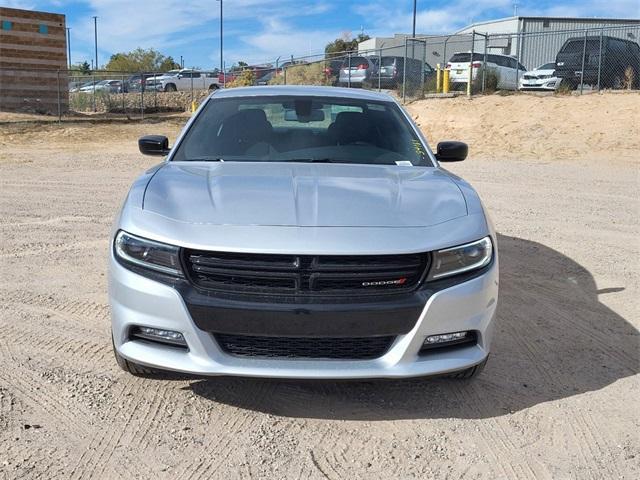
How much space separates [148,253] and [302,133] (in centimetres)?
192

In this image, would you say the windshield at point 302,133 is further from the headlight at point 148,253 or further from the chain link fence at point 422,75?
the chain link fence at point 422,75

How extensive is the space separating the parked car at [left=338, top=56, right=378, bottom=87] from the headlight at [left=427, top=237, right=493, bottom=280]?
23.4 m

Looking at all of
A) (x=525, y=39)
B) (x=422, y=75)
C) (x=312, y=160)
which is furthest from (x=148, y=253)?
(x=525, y=39)

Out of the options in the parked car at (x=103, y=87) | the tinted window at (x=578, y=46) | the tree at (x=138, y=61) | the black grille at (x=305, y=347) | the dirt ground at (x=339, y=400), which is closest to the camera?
the dirt ground at (x=339, y=400)

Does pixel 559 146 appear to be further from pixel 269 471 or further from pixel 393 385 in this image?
pixel 269 471

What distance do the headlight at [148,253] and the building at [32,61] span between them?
22.6 metres

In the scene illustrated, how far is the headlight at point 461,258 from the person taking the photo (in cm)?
315

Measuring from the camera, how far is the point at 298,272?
3035 mm

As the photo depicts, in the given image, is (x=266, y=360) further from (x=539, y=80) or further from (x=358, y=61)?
(x=358, y=61)

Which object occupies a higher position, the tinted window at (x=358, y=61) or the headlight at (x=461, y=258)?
the tinted window at (x=358, y=61)

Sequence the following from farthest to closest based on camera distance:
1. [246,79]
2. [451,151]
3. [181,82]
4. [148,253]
Result: [181,82]
[246,79]
[451,151]
[148,253]

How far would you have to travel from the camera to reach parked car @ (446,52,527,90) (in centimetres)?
2364

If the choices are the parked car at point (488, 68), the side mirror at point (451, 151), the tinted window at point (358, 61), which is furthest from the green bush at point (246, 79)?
A: the side mirror at point (451, 151)

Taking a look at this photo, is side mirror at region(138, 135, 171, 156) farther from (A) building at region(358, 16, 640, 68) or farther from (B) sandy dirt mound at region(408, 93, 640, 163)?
(A) building at region(358, 16, 640, 68)
